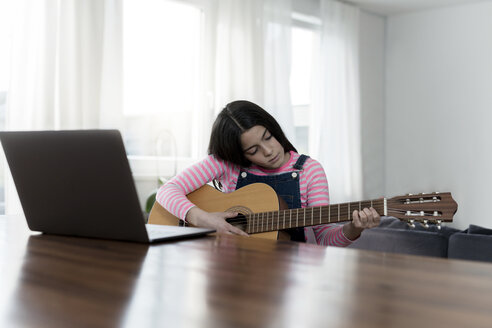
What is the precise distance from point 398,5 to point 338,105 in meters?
1.26

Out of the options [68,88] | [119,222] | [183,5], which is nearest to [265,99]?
[183,5]

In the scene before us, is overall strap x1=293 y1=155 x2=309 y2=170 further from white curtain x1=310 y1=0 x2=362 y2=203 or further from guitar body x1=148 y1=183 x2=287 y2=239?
white curtain x1=310 y1=0 x2=362 y2=203

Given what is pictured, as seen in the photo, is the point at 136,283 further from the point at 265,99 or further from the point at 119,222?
the point at 265,99

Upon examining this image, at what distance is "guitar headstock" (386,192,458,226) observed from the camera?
132cm

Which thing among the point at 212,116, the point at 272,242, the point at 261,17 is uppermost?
the point at 261,17

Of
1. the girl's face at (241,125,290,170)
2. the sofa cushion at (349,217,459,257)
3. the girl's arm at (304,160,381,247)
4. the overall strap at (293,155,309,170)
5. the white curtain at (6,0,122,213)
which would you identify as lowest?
the sofa cushion at (349,217,459,257)

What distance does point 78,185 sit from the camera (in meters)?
0.91

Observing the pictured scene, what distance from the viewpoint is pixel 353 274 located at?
572 millimetres

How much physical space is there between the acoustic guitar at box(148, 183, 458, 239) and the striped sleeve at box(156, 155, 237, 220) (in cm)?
3

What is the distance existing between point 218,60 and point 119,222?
3389 mm

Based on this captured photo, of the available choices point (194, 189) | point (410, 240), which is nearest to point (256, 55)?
point (410, 240)

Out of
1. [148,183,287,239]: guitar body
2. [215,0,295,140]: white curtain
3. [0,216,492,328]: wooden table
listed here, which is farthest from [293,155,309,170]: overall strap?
[215,0,295,140]: white curtain

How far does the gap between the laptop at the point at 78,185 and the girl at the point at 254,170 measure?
72 cm

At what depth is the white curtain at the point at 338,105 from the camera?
5035 mm
